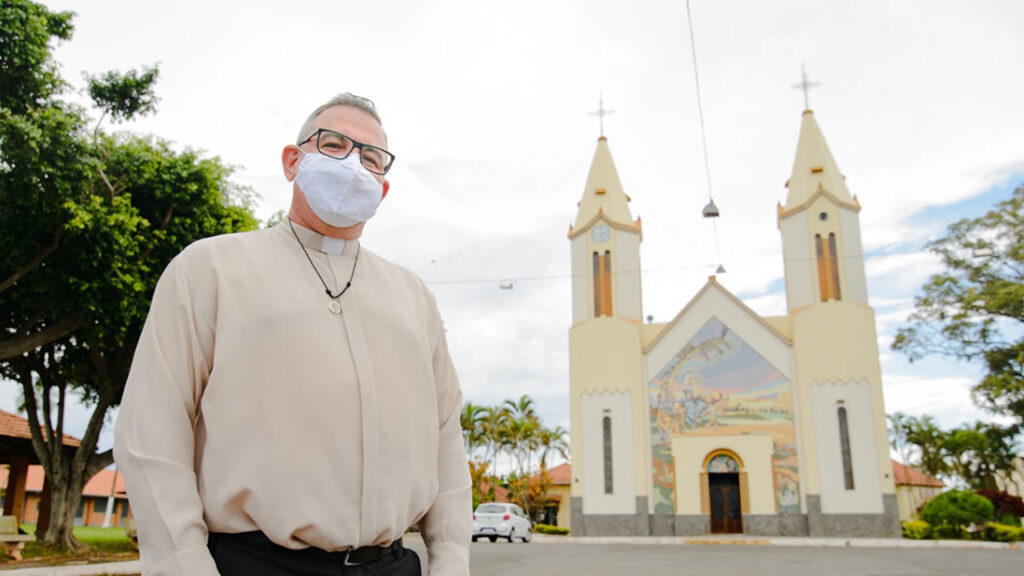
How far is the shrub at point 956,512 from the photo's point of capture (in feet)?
77.8

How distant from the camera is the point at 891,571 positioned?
39.2 ft

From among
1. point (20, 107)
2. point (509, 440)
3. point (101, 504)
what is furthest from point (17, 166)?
point (101, 504)

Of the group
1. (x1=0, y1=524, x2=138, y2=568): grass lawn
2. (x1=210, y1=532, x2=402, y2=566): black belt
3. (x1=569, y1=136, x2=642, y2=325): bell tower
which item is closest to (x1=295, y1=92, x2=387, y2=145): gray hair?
(x1=210, y1=532, x2=402, y2=566): black belt

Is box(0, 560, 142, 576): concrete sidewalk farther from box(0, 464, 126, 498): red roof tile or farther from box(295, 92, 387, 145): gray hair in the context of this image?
box(0, 464, 126, 498): red roof tile

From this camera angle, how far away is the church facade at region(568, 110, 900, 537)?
25.3 meters

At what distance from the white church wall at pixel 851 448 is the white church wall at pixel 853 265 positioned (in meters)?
3.09

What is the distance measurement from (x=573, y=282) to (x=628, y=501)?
27.6 ft

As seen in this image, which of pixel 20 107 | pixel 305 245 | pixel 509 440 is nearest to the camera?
pixel 305 245

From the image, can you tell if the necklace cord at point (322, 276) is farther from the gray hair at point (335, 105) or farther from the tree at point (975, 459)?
the tree at point (975, 459)

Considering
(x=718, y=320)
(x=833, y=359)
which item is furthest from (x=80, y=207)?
(x=833, y=359)

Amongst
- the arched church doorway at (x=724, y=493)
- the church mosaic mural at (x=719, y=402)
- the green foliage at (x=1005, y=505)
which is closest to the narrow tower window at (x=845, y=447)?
the church mosaic mural at (x=719, y=402)

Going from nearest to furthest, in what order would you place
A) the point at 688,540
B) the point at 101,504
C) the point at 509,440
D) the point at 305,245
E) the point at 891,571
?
1. the point at 305,245
2. the point at 891,571
3. the point at 688,540
4. the point at 509,440
5. the point at 101,504

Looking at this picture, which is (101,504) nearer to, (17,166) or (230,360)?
(17,166)

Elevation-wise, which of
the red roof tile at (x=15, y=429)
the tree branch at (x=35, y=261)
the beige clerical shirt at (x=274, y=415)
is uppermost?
the tree branch at (x=35, y=261)
